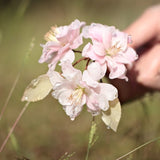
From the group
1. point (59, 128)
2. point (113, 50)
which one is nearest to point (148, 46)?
point (113, 50)

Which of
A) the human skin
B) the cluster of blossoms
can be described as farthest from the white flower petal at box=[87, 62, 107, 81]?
the human skin

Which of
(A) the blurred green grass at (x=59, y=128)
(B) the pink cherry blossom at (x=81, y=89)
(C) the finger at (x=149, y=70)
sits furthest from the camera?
(A) the blurred green grass at (x=59, y=128)

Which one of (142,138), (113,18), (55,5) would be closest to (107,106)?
(142,138)

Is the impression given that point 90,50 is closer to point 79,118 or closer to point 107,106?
point 107,106

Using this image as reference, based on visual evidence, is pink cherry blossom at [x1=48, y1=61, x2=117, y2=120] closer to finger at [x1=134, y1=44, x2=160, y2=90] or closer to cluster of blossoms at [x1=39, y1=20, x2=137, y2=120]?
cluster of blossoms at [x1=39, y1=20, x2=137, y2=120]

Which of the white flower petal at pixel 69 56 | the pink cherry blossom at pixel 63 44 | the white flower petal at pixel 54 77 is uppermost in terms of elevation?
the pink cherry blossom at pixel 63 44

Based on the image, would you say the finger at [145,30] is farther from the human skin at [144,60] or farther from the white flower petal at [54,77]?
the white flower petal at [54,77]

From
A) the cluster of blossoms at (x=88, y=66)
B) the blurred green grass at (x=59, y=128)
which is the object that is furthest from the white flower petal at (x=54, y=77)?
the blurred green grass at (x=59, y=128)

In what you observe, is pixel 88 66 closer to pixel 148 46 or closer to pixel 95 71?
pixel 95 71
